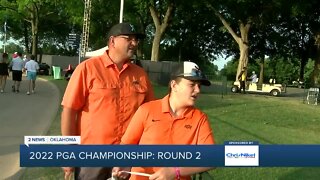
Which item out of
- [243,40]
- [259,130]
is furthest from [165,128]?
[243,40]

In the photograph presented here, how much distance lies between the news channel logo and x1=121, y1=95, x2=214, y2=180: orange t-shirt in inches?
34.7

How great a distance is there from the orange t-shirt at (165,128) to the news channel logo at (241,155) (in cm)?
88

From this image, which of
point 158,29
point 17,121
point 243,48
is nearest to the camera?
point 17,121

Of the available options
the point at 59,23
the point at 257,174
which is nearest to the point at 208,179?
the point at 257,174

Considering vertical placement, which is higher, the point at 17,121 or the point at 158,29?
the point at 158,29

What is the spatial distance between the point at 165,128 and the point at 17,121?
31.9ft

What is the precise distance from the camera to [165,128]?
3434 millimetres

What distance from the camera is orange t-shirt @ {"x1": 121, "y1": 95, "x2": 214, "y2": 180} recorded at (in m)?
3.36

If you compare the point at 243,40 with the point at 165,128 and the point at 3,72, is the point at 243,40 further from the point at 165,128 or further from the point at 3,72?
the point at 165,128

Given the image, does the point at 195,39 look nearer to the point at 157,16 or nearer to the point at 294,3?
the point at 157,16

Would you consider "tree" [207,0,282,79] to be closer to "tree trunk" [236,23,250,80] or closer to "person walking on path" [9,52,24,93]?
"tree trunk" [236,23,250,80]

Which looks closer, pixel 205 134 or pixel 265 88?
pixel 205 134

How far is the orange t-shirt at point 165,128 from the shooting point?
3359 millimetres

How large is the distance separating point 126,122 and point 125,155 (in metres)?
1.63
